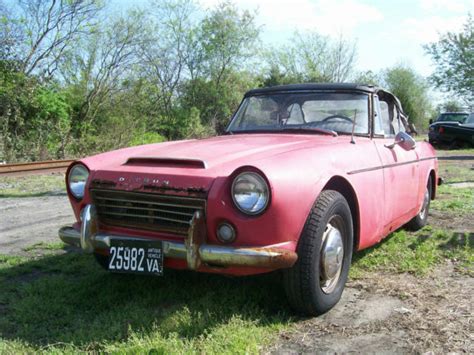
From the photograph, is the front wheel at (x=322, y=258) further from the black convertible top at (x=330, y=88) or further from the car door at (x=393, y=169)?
the black convertible top at (x=330, y=88)

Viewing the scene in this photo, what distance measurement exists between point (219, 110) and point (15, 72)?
15672mm

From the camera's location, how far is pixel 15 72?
15188 mm

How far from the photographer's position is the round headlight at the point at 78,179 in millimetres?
3113

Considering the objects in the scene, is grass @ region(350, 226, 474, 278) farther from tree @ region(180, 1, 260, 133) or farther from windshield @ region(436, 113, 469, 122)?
tree @ region(180, 1, 260, 133)

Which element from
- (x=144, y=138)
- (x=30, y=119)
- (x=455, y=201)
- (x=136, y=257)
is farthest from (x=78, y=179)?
(x=144, y=138)

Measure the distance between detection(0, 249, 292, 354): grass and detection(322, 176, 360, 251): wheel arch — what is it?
2.19 ft

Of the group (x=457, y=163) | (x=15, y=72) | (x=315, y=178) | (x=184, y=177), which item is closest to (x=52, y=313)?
(x=184, y=177)

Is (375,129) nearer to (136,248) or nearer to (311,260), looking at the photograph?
(311,260)

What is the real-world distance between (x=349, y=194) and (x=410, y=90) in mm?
55234

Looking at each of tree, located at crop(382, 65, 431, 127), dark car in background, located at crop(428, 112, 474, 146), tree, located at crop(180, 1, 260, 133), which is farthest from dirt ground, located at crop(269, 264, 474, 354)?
tree, located at crop(382, 65, 431, 127)

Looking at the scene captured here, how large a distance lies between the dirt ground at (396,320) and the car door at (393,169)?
53 cm

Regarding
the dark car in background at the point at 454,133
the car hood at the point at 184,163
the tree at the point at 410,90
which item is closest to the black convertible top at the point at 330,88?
the car hood at the point at 184,163

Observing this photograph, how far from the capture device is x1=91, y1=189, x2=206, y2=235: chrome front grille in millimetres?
2648

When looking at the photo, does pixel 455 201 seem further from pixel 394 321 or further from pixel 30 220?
pixel 30 220
